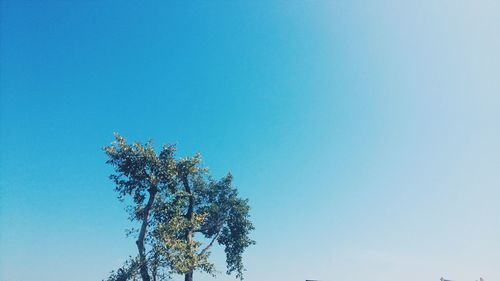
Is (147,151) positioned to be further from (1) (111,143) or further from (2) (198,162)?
(2) (198,162)

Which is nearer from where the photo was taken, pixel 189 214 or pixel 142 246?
pixel 142 246

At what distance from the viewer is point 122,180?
1236 inches

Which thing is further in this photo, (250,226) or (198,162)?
(250,226)

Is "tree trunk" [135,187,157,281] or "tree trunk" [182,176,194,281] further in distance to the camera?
"tree trunk" [182,176,194,281]

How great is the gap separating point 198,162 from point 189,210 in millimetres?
7174

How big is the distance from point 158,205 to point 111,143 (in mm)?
7697

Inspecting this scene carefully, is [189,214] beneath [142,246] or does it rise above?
above

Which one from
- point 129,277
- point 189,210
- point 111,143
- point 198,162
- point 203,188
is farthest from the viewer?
point 203,188

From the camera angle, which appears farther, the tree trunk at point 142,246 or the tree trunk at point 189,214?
the tree trunk at point 189,214

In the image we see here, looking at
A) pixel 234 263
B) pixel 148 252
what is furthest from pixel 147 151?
pixel 234 263

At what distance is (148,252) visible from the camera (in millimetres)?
28500

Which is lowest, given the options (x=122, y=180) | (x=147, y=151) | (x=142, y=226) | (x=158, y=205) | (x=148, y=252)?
(x=148, y=252)

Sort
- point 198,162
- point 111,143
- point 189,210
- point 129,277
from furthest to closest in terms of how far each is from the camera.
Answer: point 189,210, point 198,162, point 111,143, point 129,277

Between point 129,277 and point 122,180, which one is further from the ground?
point 122,180
